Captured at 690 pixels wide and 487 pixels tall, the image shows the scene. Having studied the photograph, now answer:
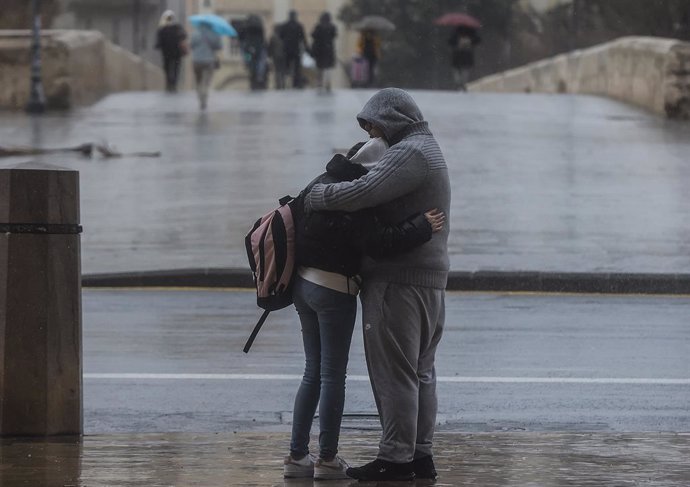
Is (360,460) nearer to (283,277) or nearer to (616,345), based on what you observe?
(283,277)

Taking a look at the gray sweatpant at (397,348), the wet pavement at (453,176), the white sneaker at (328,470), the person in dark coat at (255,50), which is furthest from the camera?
the person in dark coat at (255,50)

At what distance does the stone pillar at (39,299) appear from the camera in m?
7.69

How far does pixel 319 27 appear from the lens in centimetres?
4169

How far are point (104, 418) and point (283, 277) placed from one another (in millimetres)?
2550

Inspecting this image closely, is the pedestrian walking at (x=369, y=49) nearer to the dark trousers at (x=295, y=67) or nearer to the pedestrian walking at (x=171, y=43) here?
the dark trousers at (x=295, y=67)

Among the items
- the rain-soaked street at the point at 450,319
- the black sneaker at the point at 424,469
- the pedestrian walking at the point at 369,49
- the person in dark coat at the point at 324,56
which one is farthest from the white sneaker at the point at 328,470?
the pedestrian walking at the point at 369,49

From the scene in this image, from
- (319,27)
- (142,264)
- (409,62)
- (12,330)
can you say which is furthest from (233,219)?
(409,62)

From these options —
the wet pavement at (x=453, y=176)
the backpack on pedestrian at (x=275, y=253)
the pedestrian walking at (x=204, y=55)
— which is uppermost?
the backpack on pedestrian at (x=275, y=253)

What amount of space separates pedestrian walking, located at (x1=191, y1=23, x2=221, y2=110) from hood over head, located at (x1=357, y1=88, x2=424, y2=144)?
26.7m

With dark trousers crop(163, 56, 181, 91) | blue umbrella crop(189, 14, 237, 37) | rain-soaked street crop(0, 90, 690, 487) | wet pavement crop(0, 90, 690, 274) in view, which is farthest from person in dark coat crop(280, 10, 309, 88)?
rain-soaked street crop(0, 90, 690, 487)

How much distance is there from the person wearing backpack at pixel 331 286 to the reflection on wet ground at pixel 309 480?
0.54 ft

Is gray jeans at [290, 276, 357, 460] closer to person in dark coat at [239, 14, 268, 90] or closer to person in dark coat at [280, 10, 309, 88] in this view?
person in dark coat at [280, 10, 309, 88]

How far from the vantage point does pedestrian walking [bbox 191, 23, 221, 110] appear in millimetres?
Result: 33312

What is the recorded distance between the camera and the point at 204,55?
34.1 metres
